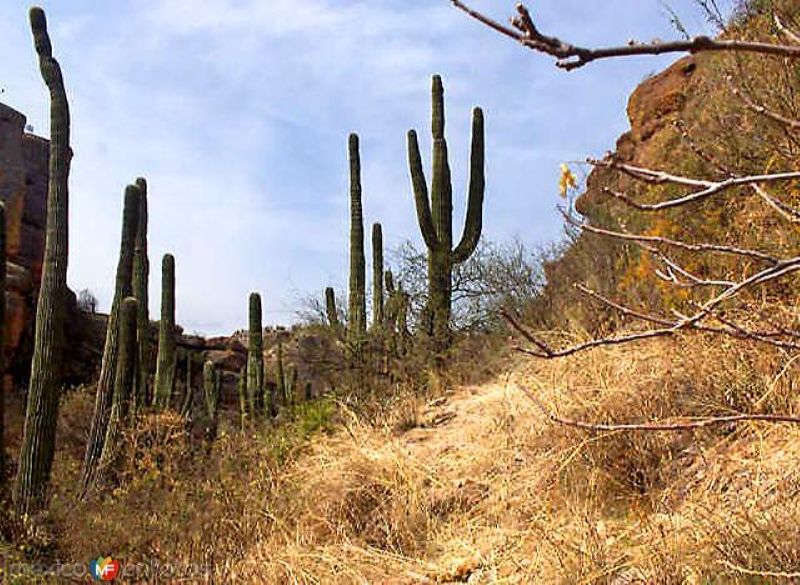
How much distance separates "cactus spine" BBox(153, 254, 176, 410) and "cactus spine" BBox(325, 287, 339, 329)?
2.38 m

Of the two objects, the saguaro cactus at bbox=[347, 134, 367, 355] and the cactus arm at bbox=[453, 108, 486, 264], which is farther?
the cactus arm at bbox=[453, 108, 486, 264]

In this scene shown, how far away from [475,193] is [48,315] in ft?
20.2

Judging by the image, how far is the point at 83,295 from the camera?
25.6m

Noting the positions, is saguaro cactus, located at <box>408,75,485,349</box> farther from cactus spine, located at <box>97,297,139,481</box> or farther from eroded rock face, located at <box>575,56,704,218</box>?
cactus spine, located at <box>97,297,139,481</box>

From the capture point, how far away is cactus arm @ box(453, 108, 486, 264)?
12367mm

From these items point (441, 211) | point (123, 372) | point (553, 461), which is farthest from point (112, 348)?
point (553, 461)

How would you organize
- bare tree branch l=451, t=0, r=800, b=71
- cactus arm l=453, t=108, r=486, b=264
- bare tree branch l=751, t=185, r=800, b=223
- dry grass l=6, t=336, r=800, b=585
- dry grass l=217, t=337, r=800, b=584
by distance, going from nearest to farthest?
A: bare tree branch l=451, t=0, r=800, b=71
bare tree branch l=751, t=185, r=800, b=223
dry grass l=217, t=337, r=800, b=584
dry grass l=6, t=336, r=800, b=585
cactus arm l=453, t=108, r=486, b=264

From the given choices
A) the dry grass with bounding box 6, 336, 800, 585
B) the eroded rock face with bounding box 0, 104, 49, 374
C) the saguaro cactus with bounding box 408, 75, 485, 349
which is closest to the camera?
the dry grass with bounding box 6, 336, 800, 585

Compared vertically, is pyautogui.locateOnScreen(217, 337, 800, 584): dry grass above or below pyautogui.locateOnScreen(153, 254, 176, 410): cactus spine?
below

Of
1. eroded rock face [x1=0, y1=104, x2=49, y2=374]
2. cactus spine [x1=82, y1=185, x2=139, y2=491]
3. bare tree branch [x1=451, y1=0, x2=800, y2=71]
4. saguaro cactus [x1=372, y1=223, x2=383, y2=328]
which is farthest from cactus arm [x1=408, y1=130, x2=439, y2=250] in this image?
bare tree branch [x1=451, y1=0, x2=800, y2=71]

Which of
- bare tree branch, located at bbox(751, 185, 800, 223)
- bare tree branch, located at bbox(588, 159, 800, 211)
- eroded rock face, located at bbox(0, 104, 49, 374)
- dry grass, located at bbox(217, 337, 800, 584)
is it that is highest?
eroded rock face, located at bbox(0, 104, 49, 374)

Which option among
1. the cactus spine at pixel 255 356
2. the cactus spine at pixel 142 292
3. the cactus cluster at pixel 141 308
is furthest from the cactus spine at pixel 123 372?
the cactus spine at pixel 255 356

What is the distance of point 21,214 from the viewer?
66.6ft

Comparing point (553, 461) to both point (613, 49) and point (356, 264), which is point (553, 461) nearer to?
point (613, 49)
